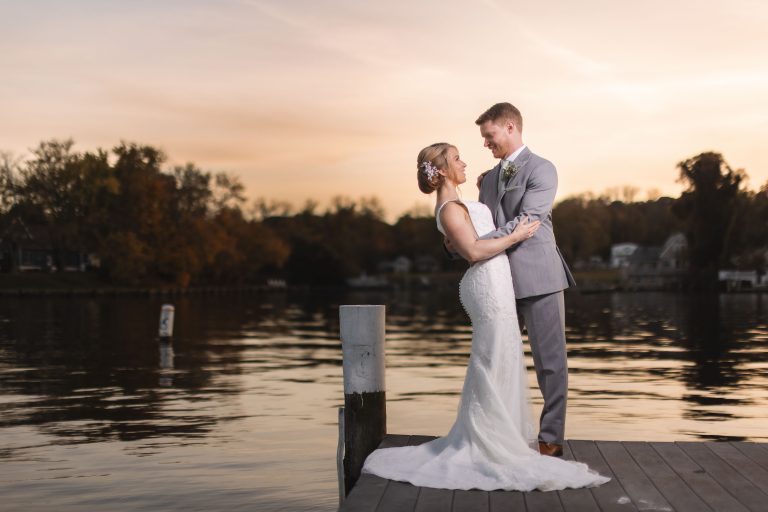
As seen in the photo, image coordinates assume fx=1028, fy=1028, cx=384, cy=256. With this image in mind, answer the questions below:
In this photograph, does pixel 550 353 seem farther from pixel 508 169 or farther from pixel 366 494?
pixel 366 494

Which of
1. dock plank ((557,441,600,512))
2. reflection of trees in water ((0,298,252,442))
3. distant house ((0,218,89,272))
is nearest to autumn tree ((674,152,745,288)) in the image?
distant house ((0,218,89,272))

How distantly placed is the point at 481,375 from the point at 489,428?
15.0 inches

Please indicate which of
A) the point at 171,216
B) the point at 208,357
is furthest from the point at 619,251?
the point at 208,357

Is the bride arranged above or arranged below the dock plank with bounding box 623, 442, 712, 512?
above

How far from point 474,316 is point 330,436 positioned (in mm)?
6867

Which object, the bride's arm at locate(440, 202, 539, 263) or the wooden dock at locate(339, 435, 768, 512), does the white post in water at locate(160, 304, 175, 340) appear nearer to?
the wooden dock at locate(339, 435, 768, 512)

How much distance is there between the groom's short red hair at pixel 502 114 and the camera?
23.9ft

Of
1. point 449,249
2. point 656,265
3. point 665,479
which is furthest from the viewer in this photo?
point 656,265

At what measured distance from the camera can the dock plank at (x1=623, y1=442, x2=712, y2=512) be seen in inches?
245

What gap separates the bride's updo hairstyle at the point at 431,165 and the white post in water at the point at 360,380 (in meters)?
1.16

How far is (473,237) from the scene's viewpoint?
284 inches

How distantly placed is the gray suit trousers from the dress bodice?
23.5 inches

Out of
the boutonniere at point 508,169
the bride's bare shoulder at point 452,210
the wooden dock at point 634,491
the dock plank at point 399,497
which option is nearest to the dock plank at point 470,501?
the wooden dock at point 634,491

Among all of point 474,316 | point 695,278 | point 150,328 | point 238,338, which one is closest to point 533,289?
point 474,316
